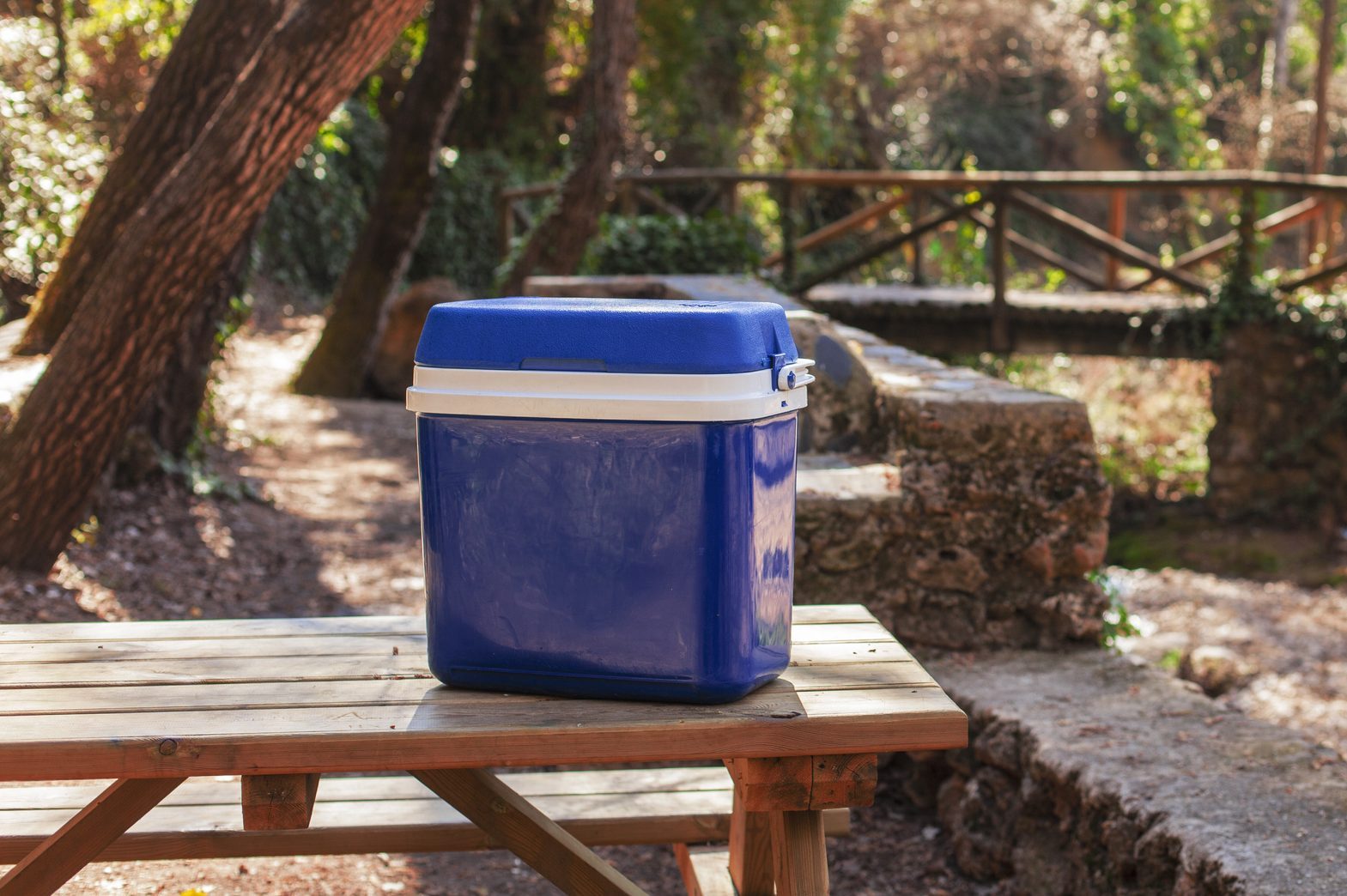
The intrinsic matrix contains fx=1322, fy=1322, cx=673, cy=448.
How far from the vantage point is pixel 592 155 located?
9.05 m

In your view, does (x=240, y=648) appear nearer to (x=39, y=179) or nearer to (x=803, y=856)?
(x=803, y=856)

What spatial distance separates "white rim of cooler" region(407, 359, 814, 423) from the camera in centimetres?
169

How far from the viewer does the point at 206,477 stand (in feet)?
21.5

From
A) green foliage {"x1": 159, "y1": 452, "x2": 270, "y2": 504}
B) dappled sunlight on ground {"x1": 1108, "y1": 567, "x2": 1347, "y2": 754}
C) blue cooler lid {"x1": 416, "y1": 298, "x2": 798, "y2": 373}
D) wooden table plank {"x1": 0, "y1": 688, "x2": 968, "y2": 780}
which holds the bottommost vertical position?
dappled sunlight on ground {"x1": 1108, "y1": 567, "x2": 1347, "y2": 754}

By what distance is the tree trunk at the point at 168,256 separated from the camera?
4.30m

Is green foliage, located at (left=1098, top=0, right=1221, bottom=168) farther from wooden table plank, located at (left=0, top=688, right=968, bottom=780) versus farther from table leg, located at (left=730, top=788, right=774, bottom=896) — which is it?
wooden table plank, located at (left=0, top=688, right=968, bottom=780)

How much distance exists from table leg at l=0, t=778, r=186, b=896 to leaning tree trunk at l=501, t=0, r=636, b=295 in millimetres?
7570

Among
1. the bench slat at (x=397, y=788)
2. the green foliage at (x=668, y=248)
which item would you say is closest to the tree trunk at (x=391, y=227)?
the green foliage at (x=668, y=248)

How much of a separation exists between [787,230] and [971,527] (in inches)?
238

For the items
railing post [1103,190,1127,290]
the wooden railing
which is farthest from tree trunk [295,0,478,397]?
railing post [1103,190,1127,290]

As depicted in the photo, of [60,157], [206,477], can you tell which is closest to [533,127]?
[60,157]

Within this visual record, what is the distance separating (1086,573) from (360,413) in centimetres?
633

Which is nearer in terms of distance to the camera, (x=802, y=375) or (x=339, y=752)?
(x=339, y=752)

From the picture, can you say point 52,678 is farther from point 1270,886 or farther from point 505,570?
point 1270,886
